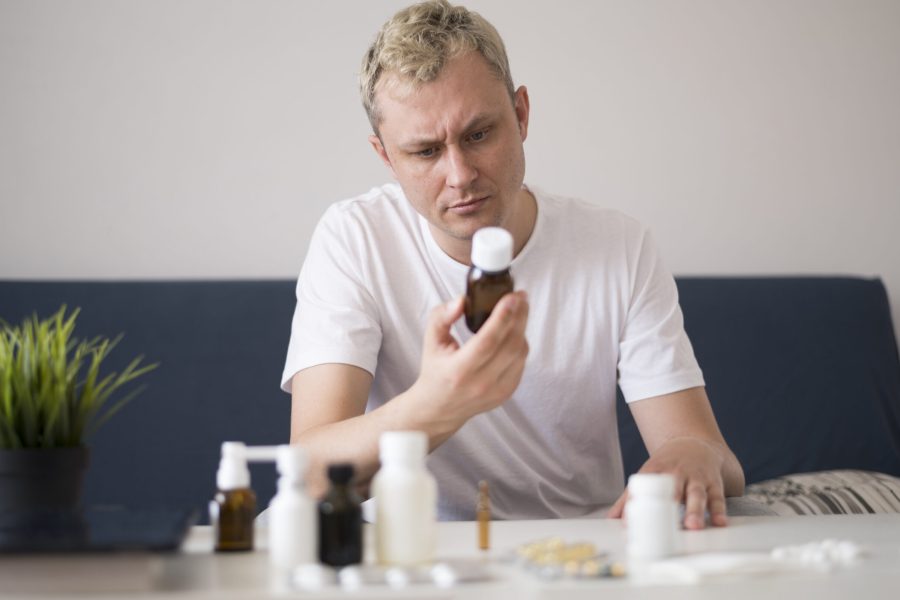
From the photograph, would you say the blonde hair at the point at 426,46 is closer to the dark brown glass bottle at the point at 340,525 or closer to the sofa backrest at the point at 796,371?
the dark brown glass bottle at the point at 340,525

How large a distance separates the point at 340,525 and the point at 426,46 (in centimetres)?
87

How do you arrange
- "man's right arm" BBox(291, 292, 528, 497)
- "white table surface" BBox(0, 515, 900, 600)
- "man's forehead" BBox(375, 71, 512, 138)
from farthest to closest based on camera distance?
"man's forehead" BBox(375, 71, 512, 138) < "man's right arm" BBox(291, 292, 528, 497) < "white table surface" BBox(0, 515, 900, 600)

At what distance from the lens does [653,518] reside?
3.01 feet

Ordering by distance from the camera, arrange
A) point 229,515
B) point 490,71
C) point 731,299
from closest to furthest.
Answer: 1. point 229,515
2. point 490,71
3. point 731,299

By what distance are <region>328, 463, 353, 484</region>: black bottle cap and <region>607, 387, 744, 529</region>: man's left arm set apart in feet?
1.53

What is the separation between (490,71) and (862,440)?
5.02ft

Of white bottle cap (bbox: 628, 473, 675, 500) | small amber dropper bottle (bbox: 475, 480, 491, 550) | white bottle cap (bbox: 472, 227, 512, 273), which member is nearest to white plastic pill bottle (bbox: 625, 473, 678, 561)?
white bottle cap (bbox: 628, 473, 675, 500)

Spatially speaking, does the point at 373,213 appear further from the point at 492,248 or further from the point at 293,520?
the point at 293,520

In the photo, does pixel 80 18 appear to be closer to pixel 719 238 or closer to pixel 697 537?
pixel 719 238

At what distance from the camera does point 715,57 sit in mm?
2779

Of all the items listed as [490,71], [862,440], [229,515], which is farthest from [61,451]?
[862,440]

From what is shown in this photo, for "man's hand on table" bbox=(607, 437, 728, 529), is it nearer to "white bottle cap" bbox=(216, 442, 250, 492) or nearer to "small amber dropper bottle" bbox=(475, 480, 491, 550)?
"small amber dropper bottle" bbox=(475, 480, 491, 550)

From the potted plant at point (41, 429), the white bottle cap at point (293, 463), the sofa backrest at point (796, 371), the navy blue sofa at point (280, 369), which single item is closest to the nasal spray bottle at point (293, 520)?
the white bottle cap at point (293, 463)

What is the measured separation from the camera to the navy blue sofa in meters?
2.38
